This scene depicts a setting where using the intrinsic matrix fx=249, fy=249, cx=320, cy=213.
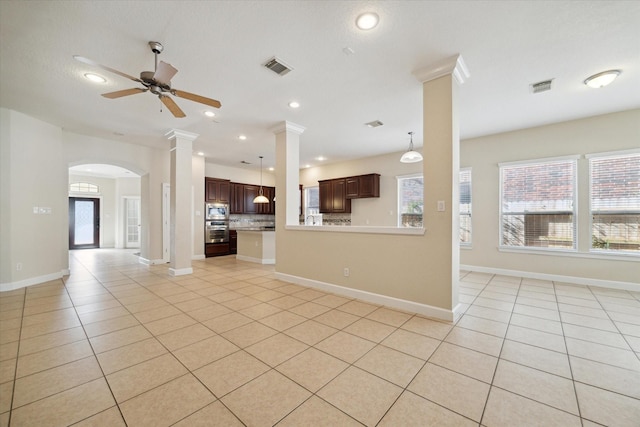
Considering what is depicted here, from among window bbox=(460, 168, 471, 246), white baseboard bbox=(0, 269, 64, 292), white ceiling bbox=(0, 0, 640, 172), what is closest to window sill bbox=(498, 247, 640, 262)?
window bbox=(460, 168, 471, 246)

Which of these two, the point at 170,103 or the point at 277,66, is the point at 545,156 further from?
the point at 170,103

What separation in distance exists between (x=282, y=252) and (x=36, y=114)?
196 inches

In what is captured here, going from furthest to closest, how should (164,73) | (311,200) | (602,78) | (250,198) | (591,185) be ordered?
(311,200)
(250,198)
(591,185)
(602,78)
(164,73)

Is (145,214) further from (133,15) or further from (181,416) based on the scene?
(181,416)

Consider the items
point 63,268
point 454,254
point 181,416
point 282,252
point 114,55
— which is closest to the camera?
point 181,416

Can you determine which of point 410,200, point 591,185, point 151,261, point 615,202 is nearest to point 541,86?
point 591,185

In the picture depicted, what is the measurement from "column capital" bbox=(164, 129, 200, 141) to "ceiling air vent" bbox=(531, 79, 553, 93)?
235 inches

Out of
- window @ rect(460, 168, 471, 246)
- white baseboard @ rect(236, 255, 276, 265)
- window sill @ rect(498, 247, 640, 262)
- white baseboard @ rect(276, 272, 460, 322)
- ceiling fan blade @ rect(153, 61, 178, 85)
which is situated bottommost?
white baseboard @ rect(236, 255, 276, 265)

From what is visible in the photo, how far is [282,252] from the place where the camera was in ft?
15.8

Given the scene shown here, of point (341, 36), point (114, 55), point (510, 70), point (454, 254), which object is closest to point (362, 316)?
point (454, 254)

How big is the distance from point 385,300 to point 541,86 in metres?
3.61

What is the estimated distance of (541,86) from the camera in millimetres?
3383

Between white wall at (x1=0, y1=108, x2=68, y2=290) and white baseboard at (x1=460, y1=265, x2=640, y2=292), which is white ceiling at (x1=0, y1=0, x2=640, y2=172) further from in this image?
white baseboard at (x1=460, y1=265, x2=640, y2=292)

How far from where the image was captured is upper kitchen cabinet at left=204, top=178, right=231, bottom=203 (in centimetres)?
789
